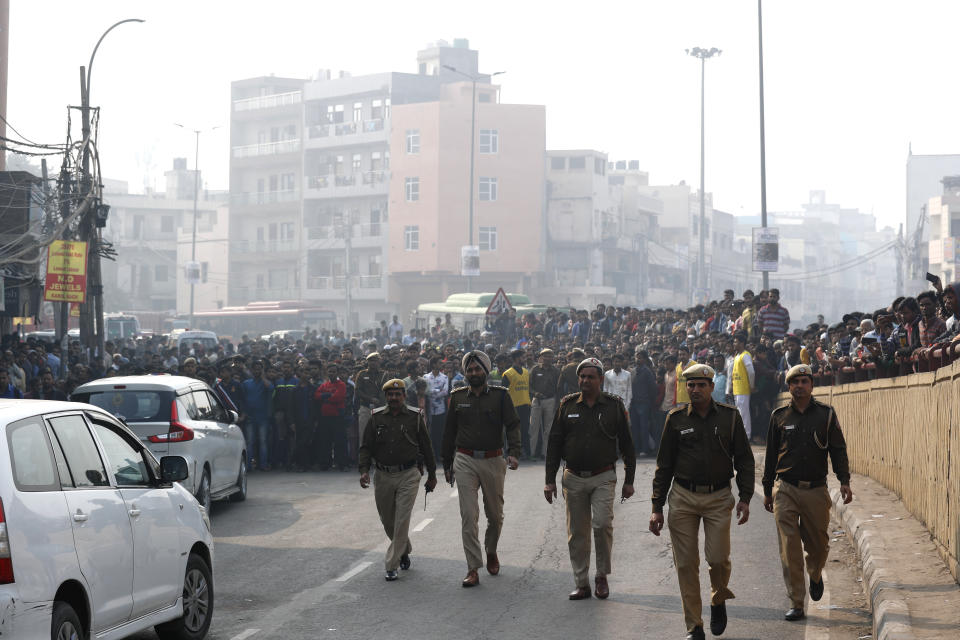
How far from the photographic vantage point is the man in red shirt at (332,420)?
20781mm

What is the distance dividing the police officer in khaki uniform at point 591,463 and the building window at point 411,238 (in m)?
67.0

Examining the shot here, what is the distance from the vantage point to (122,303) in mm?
98375

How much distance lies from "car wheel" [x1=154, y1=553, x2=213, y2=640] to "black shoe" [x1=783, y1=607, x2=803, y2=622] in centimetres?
401

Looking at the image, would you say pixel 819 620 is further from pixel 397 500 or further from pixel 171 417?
pixel 171 417

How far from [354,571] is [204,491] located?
155 inches

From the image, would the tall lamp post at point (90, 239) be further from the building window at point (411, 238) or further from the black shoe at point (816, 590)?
the building window at point (411, 238)

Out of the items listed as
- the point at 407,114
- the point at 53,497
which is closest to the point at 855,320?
the point at 53,497

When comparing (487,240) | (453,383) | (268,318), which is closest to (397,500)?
(453,383)

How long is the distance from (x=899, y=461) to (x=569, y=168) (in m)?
69.6

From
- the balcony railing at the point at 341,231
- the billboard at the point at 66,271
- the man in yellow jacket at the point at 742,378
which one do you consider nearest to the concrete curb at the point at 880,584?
the man in yellow jacket at the point at 742,378

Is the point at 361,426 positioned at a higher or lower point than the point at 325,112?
lower

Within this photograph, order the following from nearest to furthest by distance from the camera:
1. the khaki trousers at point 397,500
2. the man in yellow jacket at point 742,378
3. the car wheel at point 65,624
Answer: the car wheel at point 65,624
the khaki trousers at point 397,500
the man in yellow jacket at point 742,378

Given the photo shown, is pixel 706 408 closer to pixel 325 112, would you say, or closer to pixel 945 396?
pixel 945 396

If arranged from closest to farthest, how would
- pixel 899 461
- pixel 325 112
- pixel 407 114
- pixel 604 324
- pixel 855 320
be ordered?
pixel 899 461 → pixel 855 320 → pixel 604 324 → pixel 407 114 → pixel 325 112
